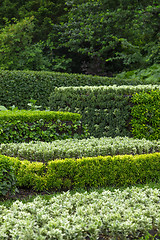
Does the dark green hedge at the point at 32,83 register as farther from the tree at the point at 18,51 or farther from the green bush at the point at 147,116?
the green bush at the point at 147,116

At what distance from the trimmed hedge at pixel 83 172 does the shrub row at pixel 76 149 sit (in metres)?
0.59

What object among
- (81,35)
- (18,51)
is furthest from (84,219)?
(81,35)

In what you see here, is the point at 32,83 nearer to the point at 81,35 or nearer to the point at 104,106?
the point at 104,106

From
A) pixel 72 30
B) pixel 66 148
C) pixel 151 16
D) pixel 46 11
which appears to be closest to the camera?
pixel 66 148

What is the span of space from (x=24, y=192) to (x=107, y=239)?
6.58 ft

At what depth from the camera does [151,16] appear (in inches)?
562

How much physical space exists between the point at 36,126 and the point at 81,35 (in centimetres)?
1049

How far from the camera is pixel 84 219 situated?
2822 mm

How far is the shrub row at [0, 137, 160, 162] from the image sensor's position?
513 cm

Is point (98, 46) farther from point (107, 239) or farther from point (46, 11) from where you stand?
point (107, 239)

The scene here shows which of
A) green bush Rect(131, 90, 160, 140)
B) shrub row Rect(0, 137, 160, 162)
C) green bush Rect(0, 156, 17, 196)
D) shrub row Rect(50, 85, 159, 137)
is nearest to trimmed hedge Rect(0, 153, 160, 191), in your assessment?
green bush Rect(0, 156, 17, 196)

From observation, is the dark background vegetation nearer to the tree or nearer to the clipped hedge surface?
the tree

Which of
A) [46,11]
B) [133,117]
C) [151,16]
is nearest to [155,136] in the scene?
[133,117]

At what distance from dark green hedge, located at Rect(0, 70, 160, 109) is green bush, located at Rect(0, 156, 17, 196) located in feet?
25.6
